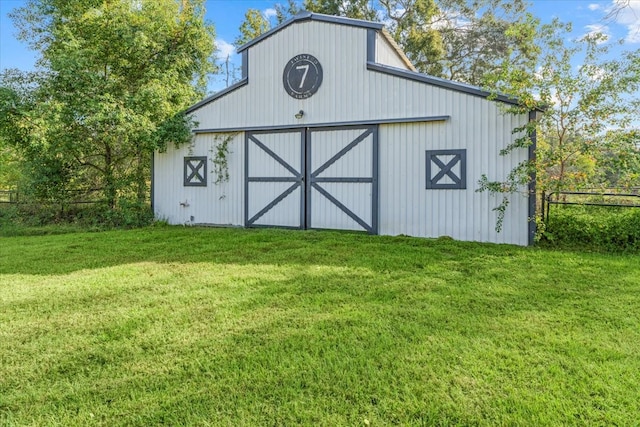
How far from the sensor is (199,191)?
30.8 ft

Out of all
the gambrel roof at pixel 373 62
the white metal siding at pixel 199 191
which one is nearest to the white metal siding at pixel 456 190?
the gambrel roof at pixel 373 62

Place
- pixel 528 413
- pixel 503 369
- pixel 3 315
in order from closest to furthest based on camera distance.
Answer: pixel 528 413
pixel 503 369
pixel 3 315

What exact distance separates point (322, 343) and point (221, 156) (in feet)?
23.2

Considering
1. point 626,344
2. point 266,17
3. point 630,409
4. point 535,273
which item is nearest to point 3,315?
point 630,409

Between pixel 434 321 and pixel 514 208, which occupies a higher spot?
pixel 514 208

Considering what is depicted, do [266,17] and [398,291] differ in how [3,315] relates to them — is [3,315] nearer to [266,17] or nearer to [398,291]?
[398,291]

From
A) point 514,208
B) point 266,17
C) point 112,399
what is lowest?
point 112,399

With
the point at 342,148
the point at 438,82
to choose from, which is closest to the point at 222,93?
the point at 342,148

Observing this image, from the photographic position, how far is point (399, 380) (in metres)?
2.29

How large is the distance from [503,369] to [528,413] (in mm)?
436

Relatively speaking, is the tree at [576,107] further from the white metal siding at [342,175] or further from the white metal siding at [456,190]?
the white metal siding at [342,175]

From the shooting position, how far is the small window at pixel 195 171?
9.30 m

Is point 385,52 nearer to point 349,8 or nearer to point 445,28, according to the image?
point 349,8

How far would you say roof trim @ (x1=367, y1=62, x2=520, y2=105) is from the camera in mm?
6410
